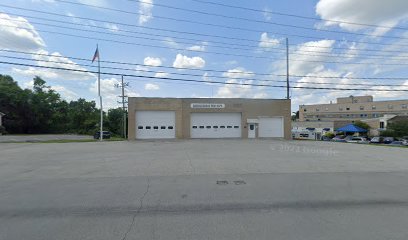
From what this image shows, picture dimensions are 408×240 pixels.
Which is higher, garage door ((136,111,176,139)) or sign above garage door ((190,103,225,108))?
sign above garage door ((190,103,225,108))

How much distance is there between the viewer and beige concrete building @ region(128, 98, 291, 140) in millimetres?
24131

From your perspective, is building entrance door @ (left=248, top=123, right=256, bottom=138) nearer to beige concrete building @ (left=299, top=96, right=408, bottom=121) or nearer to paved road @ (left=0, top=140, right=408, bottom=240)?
paved road @ (left=0, top=140, right=408, bottom=240)

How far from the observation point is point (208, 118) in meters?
25.2

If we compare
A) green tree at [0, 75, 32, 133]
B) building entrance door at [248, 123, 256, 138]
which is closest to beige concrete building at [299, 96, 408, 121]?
building entrance door at [248, 123, 256, 138]

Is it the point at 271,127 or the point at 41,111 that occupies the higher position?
the point at 41,111

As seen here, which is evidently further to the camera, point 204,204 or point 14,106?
point 14,106

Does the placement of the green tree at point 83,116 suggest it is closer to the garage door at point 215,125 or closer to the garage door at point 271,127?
the garage door at point 215,125

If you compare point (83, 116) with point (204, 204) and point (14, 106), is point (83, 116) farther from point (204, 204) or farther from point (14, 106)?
point (204, 204)

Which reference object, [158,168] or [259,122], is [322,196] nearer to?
[158,168]

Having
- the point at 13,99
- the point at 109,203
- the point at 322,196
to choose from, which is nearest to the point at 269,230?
the point at 322,196

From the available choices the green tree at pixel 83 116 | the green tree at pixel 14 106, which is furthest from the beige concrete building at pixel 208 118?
the green tree at pixel 14 106

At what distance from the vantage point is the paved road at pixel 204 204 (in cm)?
347

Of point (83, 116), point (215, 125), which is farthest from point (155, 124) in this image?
point (83, 116)

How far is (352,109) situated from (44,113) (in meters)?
94.4
